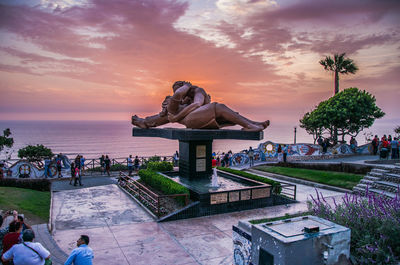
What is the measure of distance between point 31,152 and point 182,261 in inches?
Result: 862

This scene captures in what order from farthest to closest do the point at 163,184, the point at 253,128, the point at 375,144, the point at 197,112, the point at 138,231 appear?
the point at 375,144, the point at 197,112, the point at 253,128, the point at 163,184, the point at 138,231

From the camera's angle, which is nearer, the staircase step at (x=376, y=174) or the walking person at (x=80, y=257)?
the walking person at (x=80, y=257)

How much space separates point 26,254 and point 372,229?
6.48m

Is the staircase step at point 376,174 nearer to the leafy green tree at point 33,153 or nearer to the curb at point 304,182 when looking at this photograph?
the curb at point 304,182

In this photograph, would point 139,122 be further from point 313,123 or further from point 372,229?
point 313,123

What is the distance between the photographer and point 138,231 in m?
10.0

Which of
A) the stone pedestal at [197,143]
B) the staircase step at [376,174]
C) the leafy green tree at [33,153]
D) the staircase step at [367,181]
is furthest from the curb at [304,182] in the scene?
the leafy green tree at [33,153]

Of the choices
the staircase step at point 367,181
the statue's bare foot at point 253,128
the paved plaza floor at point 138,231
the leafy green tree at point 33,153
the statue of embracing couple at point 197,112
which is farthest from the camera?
the leafy green tree at point 33,153

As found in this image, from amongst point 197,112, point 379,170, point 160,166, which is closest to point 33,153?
point 160,166

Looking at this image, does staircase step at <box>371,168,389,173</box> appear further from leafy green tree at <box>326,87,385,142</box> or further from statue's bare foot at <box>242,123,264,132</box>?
leafy green tree at <box>326,87,385,142</box>

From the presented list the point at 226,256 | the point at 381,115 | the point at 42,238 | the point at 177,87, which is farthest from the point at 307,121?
the point at 42,238

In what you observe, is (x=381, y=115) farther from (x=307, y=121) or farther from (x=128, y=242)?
(x=128, y=242)

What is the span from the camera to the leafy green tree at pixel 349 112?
29.9 metres

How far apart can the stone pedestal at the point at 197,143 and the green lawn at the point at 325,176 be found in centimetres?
588
